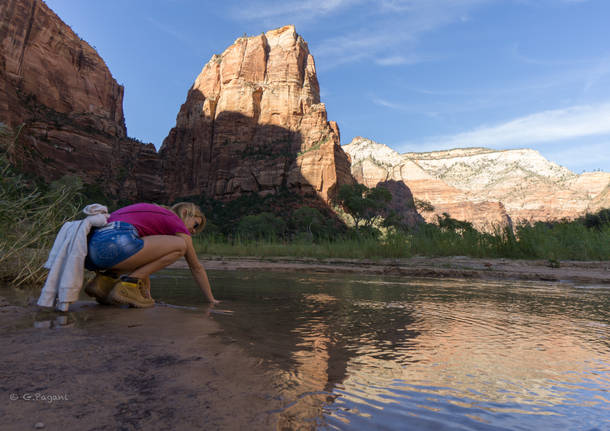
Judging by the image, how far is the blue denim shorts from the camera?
2.69 meters

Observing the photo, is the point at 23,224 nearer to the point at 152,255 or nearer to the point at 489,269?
the point at 152,255

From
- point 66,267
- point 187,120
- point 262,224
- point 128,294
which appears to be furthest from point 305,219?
point 187,120

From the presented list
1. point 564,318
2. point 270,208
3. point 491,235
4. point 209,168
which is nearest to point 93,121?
point 209,168

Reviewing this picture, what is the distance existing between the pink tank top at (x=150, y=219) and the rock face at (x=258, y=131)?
193 ft

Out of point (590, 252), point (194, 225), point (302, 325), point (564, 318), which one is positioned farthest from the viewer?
point (590, 252)

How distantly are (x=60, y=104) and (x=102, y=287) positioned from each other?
65583 millimetres

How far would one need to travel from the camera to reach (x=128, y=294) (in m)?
2.78

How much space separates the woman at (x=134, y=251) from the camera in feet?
8.91

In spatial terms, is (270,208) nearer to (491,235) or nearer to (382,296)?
(491,235)

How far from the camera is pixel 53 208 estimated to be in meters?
3.65

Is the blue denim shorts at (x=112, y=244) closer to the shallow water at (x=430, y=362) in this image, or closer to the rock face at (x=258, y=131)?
the shallow water at (x=430, y=362)

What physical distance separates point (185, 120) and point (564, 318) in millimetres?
87120

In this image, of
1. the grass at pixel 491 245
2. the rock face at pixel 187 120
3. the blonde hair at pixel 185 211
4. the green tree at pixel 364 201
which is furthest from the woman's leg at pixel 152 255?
Result: the rock face at pixel 187 120

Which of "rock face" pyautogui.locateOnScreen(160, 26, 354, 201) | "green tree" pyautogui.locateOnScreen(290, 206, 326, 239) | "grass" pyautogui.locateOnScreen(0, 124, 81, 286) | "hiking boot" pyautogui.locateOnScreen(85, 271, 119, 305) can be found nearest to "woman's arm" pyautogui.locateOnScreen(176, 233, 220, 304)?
"hiking boot" pyautogui.locateOnScreen(85, 271, 119, 305)
